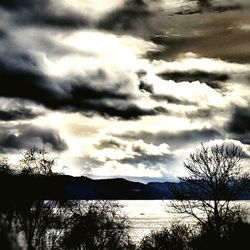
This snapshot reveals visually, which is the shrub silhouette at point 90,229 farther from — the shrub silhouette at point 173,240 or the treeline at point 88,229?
the shrub silhouette at point 173,240

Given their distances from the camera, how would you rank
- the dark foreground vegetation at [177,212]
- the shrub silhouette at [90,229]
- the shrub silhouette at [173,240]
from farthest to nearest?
1. the shrub silhouette at [173,240]
2. the shrub silhouette at [90,229]
3. the dark foreground vegetation at [177,212]

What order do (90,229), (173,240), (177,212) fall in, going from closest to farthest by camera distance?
(177,212) < (90,229) < (173,240)

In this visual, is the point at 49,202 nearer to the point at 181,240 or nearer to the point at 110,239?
the point at 110,239

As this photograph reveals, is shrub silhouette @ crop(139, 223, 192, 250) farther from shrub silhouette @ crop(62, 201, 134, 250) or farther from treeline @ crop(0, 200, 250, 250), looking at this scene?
shrub silhouette @ crop(62, 201, 134, 250)

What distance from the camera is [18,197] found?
49438 mm

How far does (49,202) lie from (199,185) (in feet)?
78.0

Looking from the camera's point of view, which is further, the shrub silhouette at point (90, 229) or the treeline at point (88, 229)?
the shrub silhouette at point (90, 229)

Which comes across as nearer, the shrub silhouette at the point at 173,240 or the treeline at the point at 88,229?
the treeline at the point at 88,229

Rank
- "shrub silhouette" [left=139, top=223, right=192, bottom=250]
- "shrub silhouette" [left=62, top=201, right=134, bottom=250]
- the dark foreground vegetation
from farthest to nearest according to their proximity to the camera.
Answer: "shrub silhouette" [left=139, top=223, right=192, bottom=250]
"shrub silhouette" [left=62, top=201, right=134, bottom=250]
the dark foreground vegetation

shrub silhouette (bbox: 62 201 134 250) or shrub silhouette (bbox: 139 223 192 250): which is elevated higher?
shrub silhouette (bbox: 62 201 134 250)

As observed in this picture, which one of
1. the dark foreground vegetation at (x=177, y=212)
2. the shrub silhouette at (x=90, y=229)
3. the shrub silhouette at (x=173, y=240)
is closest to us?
the dark foreground vegetation at (x=177, y=212)

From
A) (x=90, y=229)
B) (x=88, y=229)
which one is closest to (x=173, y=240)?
(x=90, y=229)

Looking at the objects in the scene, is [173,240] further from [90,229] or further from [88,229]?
[88,229]

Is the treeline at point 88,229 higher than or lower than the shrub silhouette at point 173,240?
higher
